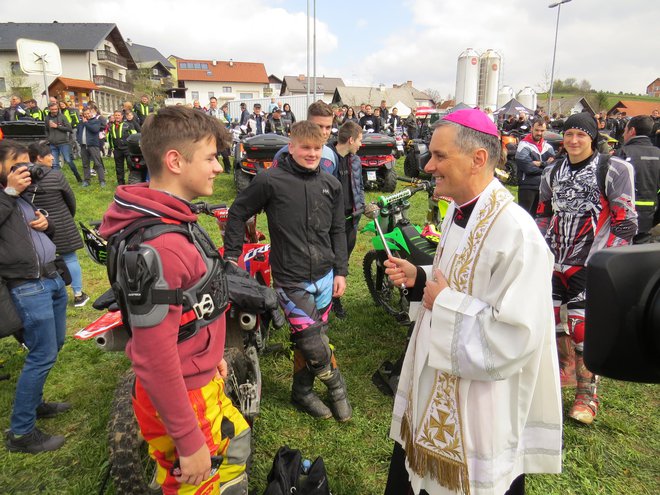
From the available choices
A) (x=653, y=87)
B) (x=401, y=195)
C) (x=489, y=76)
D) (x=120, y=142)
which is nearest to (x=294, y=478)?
(x=401, y=195)

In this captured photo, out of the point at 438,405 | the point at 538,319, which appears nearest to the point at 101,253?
the point at 438,405

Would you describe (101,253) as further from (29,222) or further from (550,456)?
(550,456)

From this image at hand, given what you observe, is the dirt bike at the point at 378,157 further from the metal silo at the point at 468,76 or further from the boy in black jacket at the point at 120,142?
the metal silo at the point at 468,76

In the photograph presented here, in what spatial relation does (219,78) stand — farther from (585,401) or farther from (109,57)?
(585,401)

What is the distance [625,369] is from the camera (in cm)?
73

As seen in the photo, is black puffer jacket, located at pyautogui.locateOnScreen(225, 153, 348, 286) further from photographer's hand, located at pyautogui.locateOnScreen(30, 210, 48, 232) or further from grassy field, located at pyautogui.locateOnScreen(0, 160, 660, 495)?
photographer's hand, located at pyautogui.locateOnScreen(30, 210, 48, 232)

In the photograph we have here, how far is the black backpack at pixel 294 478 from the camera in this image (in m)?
2.13

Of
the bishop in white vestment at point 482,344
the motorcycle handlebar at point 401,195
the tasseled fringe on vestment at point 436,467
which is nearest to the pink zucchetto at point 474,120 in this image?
the bishop in white vestment at point 482,344

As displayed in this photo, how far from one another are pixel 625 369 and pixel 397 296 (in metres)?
4.46

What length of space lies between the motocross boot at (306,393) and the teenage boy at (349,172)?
5.16 feet

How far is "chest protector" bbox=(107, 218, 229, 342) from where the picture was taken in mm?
1345

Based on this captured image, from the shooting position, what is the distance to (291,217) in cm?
291

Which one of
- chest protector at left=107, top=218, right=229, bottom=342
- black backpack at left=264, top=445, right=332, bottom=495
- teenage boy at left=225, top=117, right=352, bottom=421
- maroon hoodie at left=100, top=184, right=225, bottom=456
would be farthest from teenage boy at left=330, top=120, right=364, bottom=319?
maroon hoodie at left=100, top=184, right=225, bottom=456

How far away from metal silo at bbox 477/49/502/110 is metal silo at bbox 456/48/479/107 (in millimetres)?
2577
